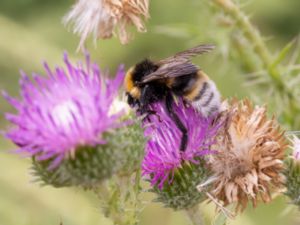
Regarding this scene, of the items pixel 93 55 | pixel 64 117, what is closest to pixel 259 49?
pixel 64 117

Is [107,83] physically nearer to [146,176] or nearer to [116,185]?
[116,185]

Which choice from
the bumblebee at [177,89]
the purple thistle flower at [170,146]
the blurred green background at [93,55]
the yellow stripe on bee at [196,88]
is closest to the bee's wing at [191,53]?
the bumblebee at [177,89]

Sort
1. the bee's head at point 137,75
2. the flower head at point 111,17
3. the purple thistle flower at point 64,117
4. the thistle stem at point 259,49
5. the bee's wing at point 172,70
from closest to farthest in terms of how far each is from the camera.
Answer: the purple thistle flower at point 64,117
the bee's wing at point 172,70
the bee's head at point 137,75
the flower head at point 111,17
the thistle stem at point 259,49

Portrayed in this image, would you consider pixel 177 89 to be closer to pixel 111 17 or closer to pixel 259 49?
pixel 111 17

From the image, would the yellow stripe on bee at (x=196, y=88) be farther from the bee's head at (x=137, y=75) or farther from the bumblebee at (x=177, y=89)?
the bee's head at (x=137, y=75)

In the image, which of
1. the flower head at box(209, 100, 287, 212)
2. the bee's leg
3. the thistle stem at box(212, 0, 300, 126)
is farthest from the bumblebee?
the thistle stem at box(212, 0, 300, 126)

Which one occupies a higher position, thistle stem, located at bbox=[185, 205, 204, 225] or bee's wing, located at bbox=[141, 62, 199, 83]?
bee's wing, located at bbox=[141, 62, 199, 83]

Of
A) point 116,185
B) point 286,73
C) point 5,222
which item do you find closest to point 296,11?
point 286,73

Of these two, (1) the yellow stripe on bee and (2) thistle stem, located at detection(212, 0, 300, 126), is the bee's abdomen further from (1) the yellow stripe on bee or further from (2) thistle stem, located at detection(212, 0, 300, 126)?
(2) thistle stem, located at detection(212, 0, 300, 126)
